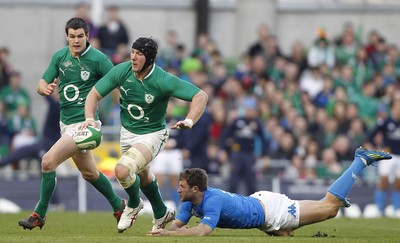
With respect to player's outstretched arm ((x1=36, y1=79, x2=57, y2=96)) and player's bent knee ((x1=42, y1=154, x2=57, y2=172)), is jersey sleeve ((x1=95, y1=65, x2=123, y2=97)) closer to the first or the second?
player's outstretched arm ((x1=36, y1=79, x2=57, y2=96))

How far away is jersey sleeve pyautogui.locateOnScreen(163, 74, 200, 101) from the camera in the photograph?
47.7 ft

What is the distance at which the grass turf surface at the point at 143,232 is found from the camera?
13.7 meters

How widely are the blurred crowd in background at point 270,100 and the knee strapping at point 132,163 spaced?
10165 millimetres

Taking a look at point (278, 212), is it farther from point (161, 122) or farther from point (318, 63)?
point (318, 63)

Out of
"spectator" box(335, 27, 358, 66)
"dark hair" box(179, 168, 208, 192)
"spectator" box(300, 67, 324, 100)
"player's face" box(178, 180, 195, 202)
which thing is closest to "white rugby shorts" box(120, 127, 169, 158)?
"dark hair" box(179, 168, 208, 192)

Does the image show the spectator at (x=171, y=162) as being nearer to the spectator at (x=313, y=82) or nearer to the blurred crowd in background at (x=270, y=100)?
the blurred crowd in background at (x=270, y=100)

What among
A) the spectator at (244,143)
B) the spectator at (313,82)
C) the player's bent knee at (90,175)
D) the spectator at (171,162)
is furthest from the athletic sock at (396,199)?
the player's bent knee at (90,175)

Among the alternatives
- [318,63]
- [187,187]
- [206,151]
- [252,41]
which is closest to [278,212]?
[187,187]

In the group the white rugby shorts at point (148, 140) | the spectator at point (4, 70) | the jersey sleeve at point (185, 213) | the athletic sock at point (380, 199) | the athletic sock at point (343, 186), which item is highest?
Result: the white rugby shorts at point (148, 140)

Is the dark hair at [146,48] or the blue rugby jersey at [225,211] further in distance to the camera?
the dark hair at [146,48]

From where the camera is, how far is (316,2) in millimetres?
32875

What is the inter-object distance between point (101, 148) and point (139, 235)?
36.2 ft

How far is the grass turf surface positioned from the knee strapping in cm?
70

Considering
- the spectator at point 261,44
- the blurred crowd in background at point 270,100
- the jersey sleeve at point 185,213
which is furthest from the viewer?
the spectator at point 261,44
